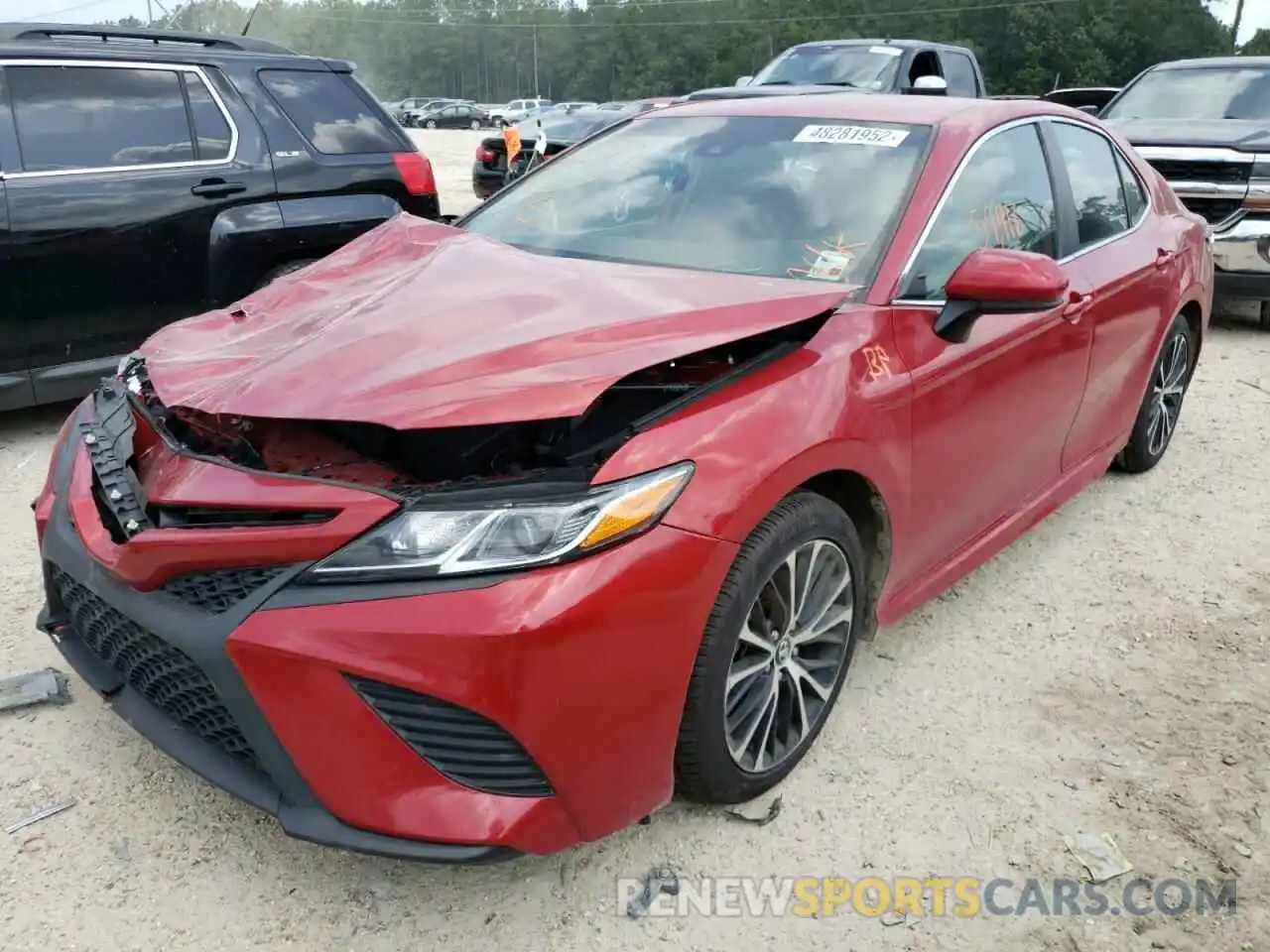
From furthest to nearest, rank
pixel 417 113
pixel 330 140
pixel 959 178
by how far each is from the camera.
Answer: pixel 417 113
pixel 330 140
pixel 959 178

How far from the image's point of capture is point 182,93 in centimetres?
527

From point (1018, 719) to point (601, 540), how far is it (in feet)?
5.27

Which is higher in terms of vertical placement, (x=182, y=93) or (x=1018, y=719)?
(x=182, y=93)

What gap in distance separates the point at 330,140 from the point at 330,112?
0.19 m

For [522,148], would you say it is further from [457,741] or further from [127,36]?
[457,741]

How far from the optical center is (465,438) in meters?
2.36

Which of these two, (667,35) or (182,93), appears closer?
(182,93)

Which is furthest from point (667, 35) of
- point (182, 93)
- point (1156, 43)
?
point (182, 93)

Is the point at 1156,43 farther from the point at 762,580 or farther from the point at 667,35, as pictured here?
the point at 762,580

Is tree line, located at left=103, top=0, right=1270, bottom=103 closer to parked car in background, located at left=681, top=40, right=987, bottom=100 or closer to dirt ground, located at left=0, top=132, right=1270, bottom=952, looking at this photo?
parked car in background, located at left=681, top=40, right=987, bottom=100

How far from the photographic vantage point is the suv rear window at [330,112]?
561 centimetres

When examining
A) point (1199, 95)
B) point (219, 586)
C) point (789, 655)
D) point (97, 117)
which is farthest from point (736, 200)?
point (1199, 95)

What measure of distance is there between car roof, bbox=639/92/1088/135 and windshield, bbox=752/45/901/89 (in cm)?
650

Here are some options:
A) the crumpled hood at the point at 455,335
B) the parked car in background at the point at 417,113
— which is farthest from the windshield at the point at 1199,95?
the parked car in background at the point at 417,113
